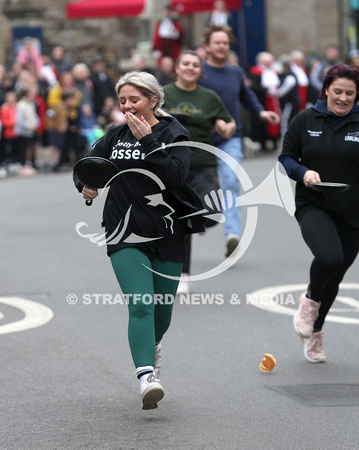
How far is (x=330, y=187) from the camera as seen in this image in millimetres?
6793

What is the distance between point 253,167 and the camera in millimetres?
21141

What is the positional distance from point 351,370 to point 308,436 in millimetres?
1635

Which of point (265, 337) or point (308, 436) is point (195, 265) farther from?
point (308, 436)

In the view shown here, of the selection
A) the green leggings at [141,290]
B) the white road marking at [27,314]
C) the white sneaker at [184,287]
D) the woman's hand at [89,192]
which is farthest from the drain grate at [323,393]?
the white sneaker at [184,287]

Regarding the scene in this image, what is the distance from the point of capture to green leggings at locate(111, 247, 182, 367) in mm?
6117

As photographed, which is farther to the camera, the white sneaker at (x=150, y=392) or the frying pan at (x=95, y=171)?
the frying pan at (x=95, y=171)

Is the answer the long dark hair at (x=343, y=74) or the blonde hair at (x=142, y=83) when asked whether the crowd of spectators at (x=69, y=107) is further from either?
the blonde hair at (x=142, y=83)

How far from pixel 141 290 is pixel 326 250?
1.57m

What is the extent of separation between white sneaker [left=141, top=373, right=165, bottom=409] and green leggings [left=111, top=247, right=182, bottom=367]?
12 centimetres

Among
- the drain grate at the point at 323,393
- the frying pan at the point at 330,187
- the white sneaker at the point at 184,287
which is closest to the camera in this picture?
the drain grate at the point at 323,393

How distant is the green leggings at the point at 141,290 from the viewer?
612 centimetres

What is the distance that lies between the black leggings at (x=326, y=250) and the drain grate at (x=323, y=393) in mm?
767

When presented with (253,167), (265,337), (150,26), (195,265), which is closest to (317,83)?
(253,167)

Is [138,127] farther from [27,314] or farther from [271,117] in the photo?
[271,117]
